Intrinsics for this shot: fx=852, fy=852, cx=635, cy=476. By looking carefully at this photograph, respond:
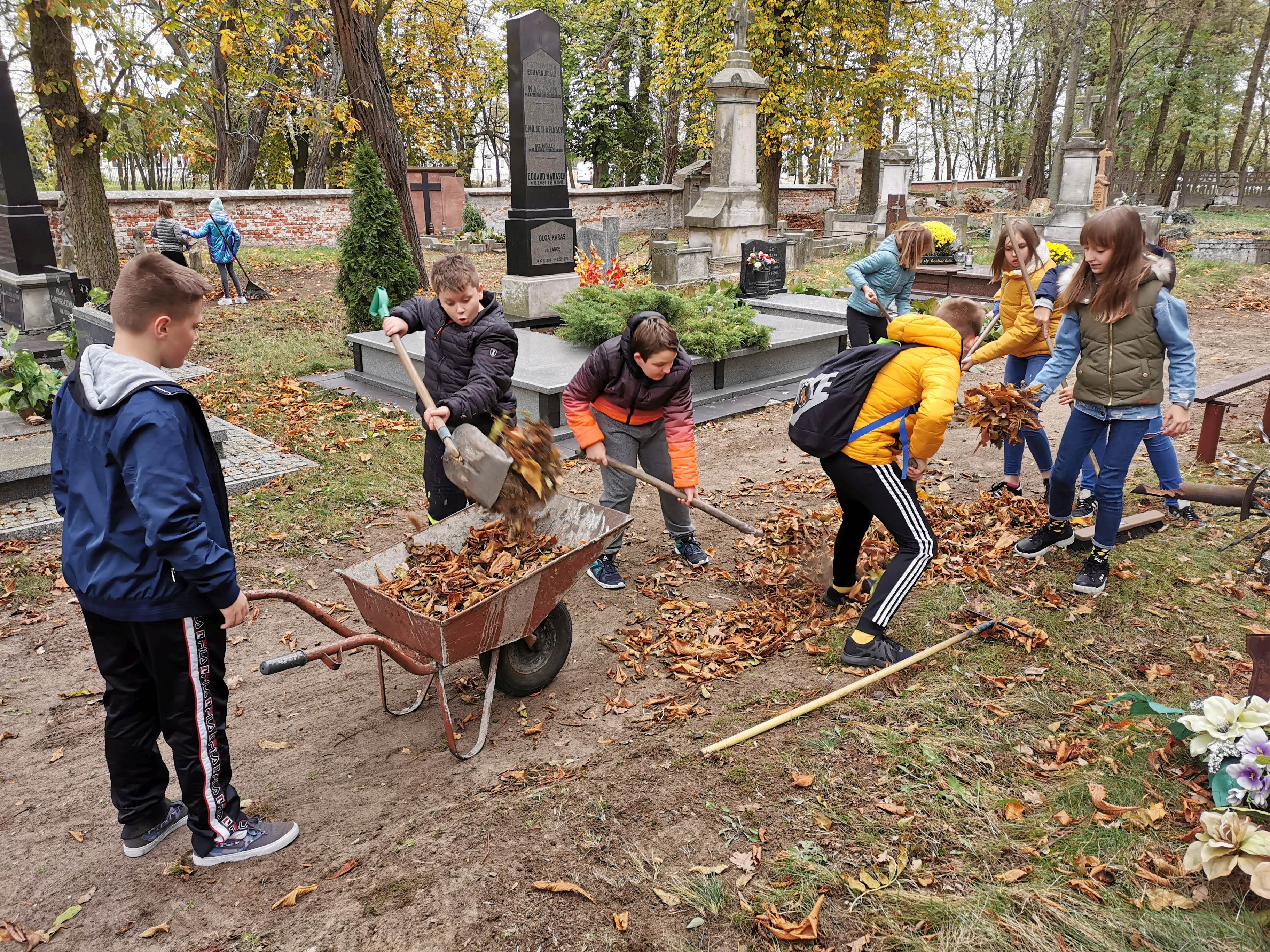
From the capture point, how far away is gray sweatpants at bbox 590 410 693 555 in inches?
191

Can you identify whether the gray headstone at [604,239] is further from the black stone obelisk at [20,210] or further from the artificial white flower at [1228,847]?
the artificial white flower at [1228,847]

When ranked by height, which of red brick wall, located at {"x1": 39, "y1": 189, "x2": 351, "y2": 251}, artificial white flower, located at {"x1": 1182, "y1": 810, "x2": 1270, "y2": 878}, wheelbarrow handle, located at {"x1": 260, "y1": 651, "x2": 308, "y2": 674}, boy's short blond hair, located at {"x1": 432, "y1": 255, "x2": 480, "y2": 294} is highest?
red brick wall, located at {"x1": 39, "y1": 189, "x2": 351, "y2": 251}

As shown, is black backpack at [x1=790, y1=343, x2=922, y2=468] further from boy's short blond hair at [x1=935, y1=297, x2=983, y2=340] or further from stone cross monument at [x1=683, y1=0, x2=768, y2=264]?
stone cross monument at [x1=683, y1=0, x2=768, y2=264]

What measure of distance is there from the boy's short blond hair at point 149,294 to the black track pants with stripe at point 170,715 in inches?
36.4

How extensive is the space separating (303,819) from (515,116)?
9030mm

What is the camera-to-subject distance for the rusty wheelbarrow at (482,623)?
10.2ft

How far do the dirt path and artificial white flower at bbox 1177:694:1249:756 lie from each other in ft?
4.55

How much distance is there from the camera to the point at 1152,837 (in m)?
2.77

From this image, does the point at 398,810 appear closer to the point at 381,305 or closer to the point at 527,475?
the point at 527,475

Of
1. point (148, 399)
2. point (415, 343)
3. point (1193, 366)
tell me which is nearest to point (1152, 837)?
point (1193, 366)

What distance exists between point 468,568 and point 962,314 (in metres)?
2.91

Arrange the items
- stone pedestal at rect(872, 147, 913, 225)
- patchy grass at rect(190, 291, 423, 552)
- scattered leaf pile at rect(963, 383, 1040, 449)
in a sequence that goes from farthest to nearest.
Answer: stone pedestal at rect(872, 147, 913, 225) < patchy grass at rect(190, 291, 423, 552) < scattered leaf pile at rect(963, 383, 1040, 449)

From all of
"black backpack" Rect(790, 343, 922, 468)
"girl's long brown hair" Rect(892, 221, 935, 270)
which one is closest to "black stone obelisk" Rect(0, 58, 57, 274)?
"girl's long brown hair" Rect(892, 221, 935, 270)

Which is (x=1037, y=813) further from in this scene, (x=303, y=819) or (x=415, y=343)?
(x=415, y=343)
